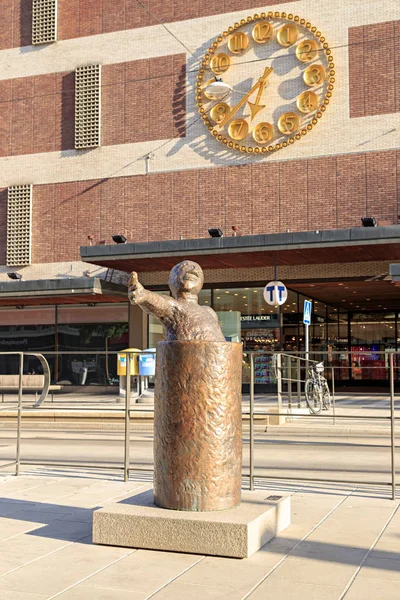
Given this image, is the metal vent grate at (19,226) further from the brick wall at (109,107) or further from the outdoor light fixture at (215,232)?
the outdoor light fixture at (215,232)

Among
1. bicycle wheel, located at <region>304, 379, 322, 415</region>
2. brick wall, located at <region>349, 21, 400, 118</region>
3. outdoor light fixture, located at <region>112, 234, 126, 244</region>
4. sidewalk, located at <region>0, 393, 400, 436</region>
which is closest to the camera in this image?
sidewalk, located at <region>0, 393, 400, 436</region>

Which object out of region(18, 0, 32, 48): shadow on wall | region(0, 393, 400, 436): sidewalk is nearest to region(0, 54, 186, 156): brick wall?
region(18, 0, 32, 48): shadow on wall

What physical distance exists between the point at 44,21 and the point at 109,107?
5411mm

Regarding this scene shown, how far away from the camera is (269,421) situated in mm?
17203

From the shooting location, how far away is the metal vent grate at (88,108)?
29.7 meters

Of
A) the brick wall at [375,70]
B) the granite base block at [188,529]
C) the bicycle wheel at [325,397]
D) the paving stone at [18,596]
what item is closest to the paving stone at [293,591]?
the granite base block at [188,529]

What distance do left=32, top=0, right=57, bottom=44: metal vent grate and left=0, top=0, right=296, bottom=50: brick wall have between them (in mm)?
272

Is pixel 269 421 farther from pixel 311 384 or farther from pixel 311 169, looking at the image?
pixel 311 169

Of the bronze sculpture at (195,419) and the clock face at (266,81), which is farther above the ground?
the clock face at (266,81)

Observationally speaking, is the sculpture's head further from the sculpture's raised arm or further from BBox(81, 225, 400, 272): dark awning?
BBox(81, 225, 400, 272): dark awning

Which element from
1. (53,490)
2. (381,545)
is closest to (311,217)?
(53,490)

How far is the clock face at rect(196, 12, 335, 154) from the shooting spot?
1035 inches

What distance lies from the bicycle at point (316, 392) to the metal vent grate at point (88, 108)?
14.8 metres

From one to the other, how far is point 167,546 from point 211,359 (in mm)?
1605
